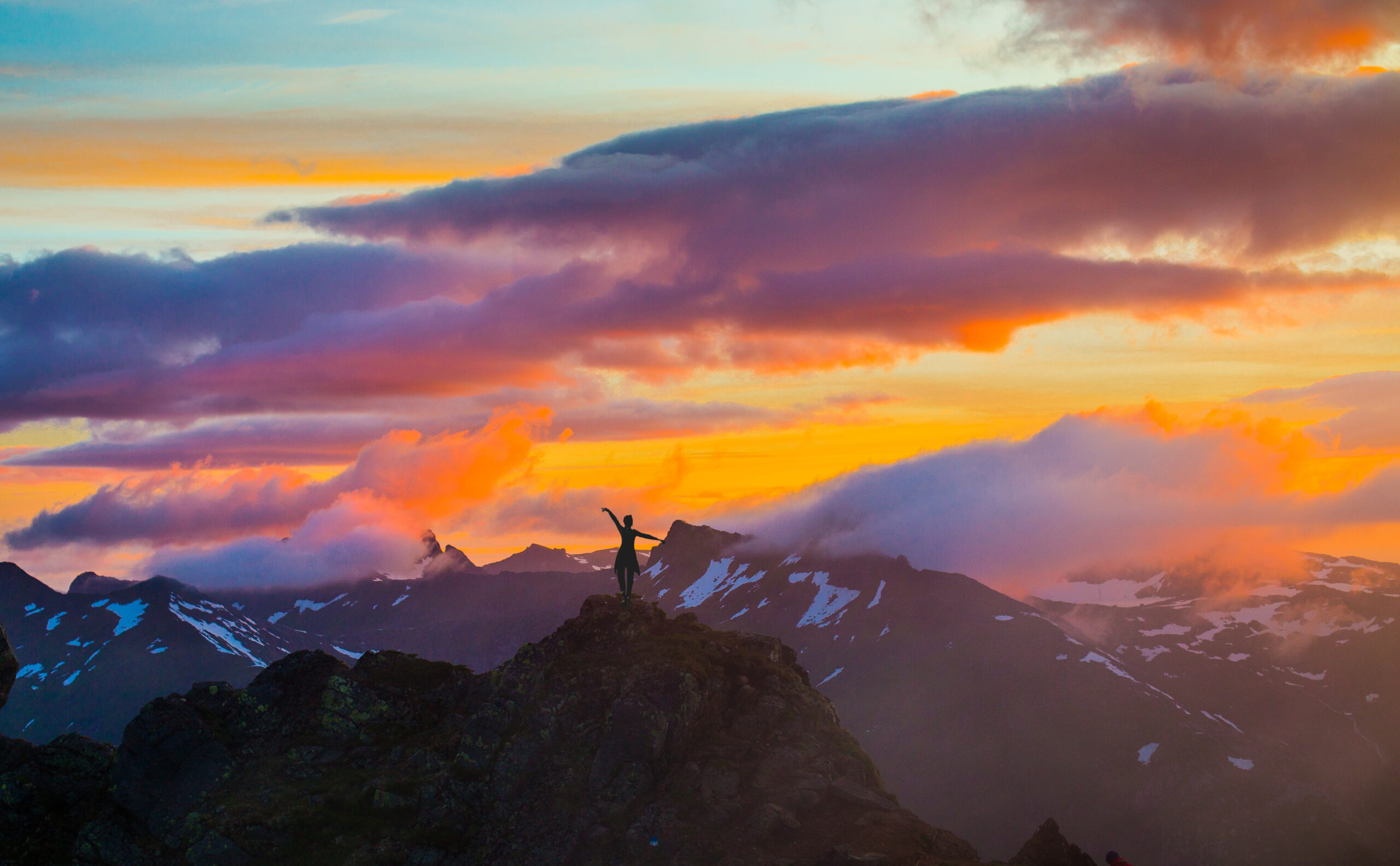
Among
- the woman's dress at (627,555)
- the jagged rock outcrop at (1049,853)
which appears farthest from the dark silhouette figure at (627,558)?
the jagged rock outcrop at (1049,853)

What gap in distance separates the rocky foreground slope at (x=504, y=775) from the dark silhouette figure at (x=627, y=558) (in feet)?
9.01

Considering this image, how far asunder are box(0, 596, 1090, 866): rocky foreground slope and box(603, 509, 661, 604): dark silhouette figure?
9.01 ft

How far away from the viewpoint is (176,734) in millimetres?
84562

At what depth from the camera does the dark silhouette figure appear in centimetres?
8775

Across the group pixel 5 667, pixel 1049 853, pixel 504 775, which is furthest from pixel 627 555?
pixel 5 667

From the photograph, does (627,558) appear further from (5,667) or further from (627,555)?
(5,667)

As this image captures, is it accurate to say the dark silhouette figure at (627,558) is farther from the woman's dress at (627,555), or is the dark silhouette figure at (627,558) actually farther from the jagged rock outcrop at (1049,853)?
the jagged rock outcrop at (1049,853)

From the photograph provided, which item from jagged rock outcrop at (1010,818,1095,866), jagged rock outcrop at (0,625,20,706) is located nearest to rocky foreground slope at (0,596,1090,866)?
jagged rock outcrop at (1010,818,1095,866)

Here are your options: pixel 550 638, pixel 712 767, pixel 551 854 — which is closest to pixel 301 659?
pixel 550 638

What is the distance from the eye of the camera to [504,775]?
82562mm

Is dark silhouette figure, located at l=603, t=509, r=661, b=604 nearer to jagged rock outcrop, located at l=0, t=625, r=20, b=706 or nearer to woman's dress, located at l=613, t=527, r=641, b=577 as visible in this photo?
woman's dress, located at l=613, t=527, r=641, b=577

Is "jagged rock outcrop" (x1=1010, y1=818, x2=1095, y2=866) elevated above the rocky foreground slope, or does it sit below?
below

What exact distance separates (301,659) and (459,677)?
13861mm

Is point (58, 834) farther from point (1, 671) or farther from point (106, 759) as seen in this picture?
point (1, 671)
